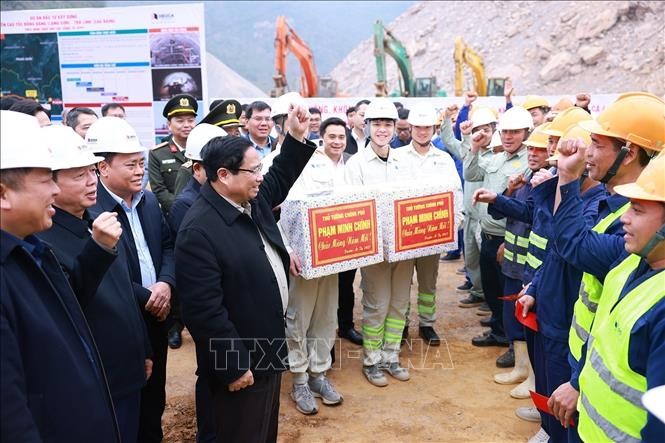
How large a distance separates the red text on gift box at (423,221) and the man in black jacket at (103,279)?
2.27 meters

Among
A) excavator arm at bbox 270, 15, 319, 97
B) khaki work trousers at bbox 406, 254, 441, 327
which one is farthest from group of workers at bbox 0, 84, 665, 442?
excavator arm at bbox 270, 15, 319, 97

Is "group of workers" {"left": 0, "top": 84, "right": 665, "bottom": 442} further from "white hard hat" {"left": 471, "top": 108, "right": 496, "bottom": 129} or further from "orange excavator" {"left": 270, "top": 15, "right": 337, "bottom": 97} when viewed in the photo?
"orange excavator" {"left": 270, "top": 15, "right": 337, "bottom": 97}

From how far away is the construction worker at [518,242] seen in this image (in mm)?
3992

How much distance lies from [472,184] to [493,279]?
1.17 m

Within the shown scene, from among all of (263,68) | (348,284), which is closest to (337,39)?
(263,68)

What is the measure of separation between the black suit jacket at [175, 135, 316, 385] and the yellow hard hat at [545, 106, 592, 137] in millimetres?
1983

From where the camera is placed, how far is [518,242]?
4.46 metres

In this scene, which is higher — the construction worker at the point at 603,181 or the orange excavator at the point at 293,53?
the orange excavator at the point at 293,53

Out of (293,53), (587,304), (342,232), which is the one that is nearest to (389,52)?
(293,53)

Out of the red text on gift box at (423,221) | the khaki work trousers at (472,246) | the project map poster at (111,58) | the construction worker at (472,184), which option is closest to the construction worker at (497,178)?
the construction worker at (472,184)

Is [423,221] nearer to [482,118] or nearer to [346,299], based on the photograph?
[346,299]

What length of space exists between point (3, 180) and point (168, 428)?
2913 mm

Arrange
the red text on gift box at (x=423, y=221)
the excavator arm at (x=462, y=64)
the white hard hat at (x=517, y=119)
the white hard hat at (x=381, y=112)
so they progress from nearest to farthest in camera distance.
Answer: the red text on gift box at (x=423, y=221) < the white hard hat at (x=517, y=119) < the white hard hat at (x=381, y=112) < the excavator arm at (x=462, y=64)

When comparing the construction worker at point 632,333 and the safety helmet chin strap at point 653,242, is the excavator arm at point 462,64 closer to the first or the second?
the construction worker at point 632,333
